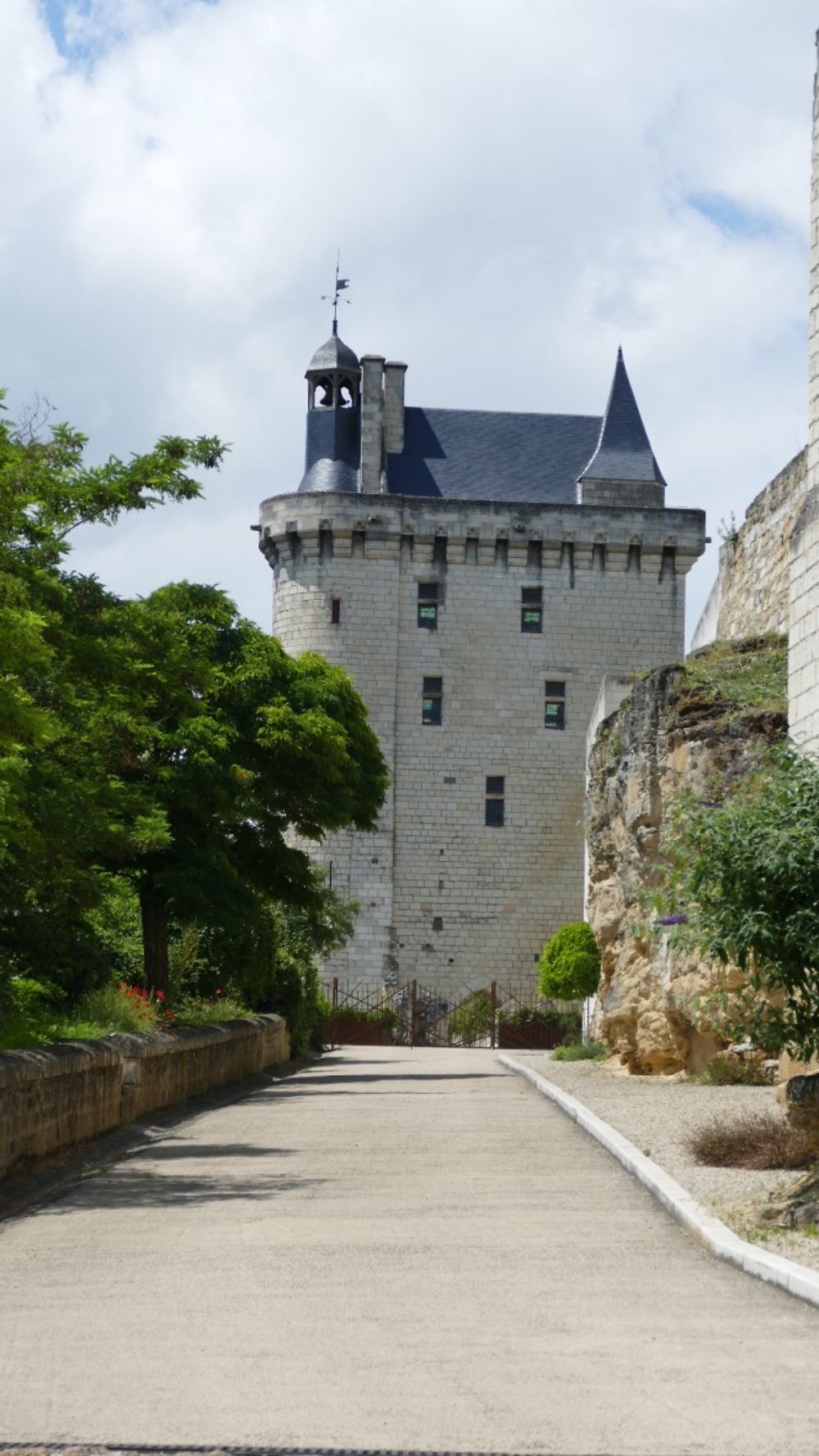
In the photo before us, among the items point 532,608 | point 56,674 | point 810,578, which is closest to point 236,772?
point 56,674

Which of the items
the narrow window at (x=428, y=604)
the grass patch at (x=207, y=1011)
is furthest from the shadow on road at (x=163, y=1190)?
the narrow window at (x=428, y=604)

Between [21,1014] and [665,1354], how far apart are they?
30.7ft

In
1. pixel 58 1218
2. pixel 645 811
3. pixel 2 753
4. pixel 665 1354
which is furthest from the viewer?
pixel 645 811

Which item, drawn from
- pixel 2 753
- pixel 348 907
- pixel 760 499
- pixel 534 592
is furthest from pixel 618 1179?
pixel 534 592

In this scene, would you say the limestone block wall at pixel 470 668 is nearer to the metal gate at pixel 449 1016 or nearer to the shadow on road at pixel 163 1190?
the metal gate at pixel 449 1016

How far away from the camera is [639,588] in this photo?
2324 inches

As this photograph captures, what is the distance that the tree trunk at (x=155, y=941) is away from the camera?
2522cm

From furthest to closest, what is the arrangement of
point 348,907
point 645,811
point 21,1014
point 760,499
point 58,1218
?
point 348,907, point 760,499, point 645,811, point 21,1014, point 58,1218

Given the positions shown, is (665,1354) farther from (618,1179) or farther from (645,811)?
(645,811)

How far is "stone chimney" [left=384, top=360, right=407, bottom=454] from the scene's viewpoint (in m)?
60.5

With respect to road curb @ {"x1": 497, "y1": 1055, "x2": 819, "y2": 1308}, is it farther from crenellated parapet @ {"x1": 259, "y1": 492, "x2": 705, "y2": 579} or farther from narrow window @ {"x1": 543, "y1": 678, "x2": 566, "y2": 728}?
crenellated parapet @ {"x1": 259, "y1": 492, "x2": 705, "y2": 579}

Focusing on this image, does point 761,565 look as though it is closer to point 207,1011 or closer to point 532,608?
point 207,1011

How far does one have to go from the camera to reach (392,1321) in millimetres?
6852

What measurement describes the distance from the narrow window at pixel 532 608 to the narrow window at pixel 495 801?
5.07m
